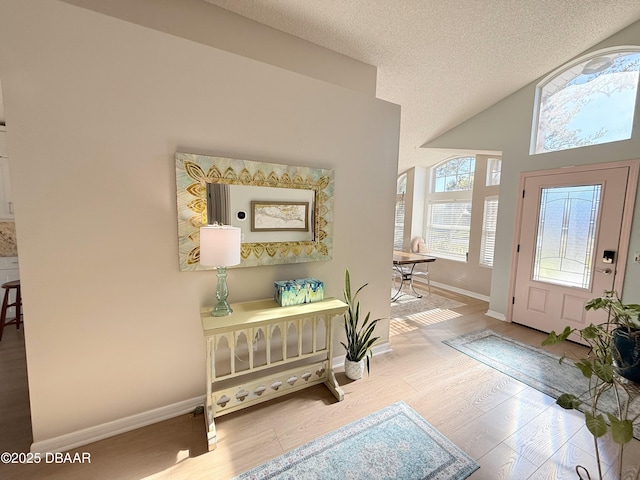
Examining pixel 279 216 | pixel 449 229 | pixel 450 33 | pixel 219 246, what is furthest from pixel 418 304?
pixel 219 246

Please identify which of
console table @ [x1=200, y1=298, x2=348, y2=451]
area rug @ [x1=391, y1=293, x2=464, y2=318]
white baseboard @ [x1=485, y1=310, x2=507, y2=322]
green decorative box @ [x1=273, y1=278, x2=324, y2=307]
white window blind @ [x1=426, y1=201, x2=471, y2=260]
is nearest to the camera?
console table @ [x1=200, y1=298, x2=348, y2=451]

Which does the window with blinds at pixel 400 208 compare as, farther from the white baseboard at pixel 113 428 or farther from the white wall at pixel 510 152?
the white baseboard at pixel 113 428

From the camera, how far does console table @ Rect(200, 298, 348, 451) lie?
69.6 inches

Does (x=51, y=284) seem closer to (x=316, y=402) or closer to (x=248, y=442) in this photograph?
(x=248, y=442)

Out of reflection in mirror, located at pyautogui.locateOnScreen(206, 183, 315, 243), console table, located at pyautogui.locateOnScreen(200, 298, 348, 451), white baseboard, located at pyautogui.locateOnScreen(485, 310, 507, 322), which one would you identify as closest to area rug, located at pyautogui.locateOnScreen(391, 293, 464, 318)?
white baseboard, located at pyautogui.locateOnScreen(485, 310, 507, 322)

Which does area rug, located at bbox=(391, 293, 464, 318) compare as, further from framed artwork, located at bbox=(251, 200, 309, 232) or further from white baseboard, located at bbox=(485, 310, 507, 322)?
A: framed artwork, located at bbox=(251, 200, 309, 232)

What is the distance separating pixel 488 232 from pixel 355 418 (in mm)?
4165

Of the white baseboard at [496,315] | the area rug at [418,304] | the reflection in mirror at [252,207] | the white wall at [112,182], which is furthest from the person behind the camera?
the area rug at [418,304]

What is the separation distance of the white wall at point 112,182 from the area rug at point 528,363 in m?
2.36

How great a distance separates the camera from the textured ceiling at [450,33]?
226 cm

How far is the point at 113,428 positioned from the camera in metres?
1.72

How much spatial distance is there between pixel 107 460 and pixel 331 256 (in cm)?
193

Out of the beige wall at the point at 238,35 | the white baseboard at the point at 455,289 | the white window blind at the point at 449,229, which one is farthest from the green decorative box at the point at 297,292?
the white window blind at the point at 449,229

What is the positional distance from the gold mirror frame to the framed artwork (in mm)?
107
